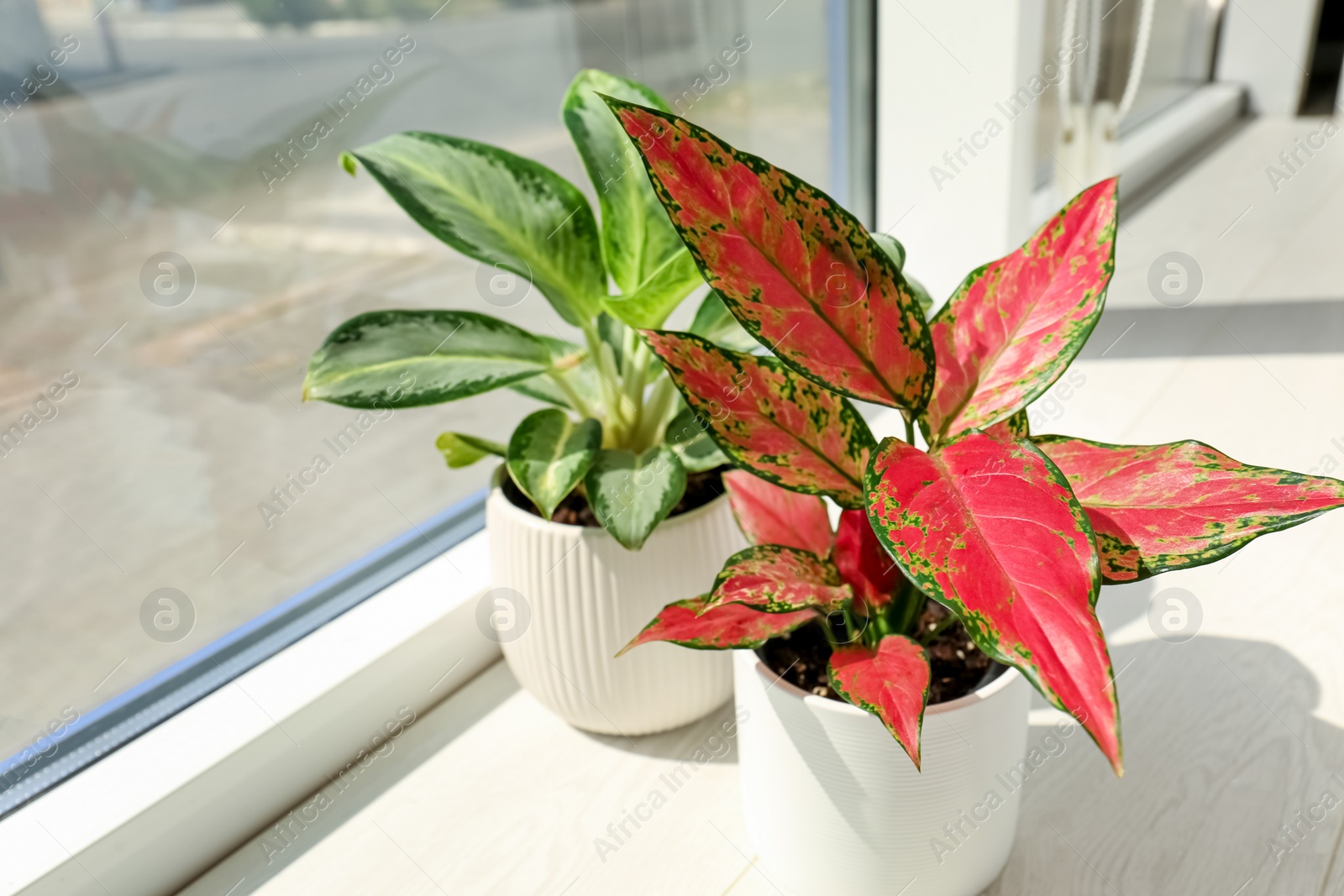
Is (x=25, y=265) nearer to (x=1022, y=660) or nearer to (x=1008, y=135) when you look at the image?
(x=1022, y=660)

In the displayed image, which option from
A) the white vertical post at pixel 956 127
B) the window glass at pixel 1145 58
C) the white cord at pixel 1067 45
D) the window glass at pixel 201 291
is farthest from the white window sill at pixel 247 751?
the window glass at pixel 1145 58

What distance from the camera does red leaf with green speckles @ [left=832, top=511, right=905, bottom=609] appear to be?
59 centimetres

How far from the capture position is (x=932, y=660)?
65cm

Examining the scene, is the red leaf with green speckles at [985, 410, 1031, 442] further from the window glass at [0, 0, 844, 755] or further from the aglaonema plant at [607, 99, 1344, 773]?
the window glass at [0, 0, 844, 755]

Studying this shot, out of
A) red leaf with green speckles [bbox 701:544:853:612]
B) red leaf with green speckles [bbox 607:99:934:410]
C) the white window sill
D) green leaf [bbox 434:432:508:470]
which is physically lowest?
the white window sill

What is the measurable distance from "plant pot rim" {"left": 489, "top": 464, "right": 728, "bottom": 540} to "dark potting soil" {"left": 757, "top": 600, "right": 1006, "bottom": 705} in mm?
114

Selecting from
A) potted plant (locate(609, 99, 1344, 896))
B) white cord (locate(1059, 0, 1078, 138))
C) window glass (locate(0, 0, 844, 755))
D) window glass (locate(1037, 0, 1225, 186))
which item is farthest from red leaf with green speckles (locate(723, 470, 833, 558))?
window glass (locate(1037, 0, 1225, 186))

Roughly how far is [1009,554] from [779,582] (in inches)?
6.3

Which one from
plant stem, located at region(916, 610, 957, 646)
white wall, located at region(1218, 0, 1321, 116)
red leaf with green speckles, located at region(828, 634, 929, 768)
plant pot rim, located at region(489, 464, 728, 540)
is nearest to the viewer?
red leaf with green speckles, located at region(828, 634, 929, 768)

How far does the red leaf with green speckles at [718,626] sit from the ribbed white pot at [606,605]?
136 millimetres

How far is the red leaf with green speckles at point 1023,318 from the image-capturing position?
1.64 feet

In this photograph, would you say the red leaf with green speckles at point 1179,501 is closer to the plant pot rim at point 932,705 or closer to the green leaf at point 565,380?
the plant pot rim at point 932,705

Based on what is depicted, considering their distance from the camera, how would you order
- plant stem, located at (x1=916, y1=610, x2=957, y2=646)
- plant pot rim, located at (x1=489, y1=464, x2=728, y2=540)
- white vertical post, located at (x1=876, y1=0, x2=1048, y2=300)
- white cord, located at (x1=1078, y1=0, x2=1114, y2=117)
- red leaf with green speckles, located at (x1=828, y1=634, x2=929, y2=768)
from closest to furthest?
1. red leaf with green speckles, located at (x1=828, y1=634, x2=929, y2=768)
2. plant stem, located at (x1=916, y1=610, x2=957, y2=646)
3. plant pot rim, located at (x1=489, y1=464, x2=728, y2=540)
4. white vertical post, located at (x1=876, y1=0, x2=1048, y2=300)
5. white cord, located at (x1=1078, y1=0, x2=1114, y2=117)

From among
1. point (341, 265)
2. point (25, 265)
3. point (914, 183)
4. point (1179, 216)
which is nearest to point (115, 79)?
point (25, 265)
